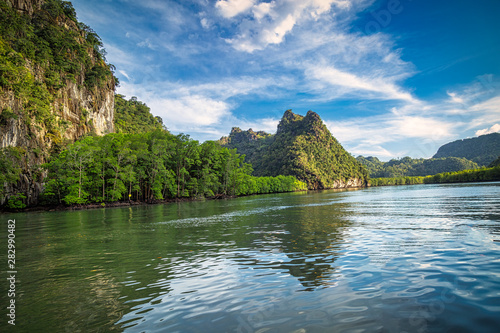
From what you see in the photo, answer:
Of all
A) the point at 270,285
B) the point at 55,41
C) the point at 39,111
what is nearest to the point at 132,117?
the point at 55,41

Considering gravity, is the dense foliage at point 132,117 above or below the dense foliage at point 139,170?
above

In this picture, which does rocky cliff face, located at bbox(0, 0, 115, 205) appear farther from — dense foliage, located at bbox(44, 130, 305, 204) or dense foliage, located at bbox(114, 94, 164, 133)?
dense foliage, located at bbox(114, 94, 164, 133)

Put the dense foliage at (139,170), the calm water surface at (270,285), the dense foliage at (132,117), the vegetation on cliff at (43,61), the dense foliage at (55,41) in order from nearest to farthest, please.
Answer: the calm water surface at (270,285), the vegetation on cliff at (43,61), the dense foliage at (139,170), the dense foliage at (55,41), the dense foliage at (132,117)

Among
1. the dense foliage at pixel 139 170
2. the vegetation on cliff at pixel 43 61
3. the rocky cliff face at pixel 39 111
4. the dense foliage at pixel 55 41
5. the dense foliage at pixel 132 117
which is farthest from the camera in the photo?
the dense foliage at pixel 132 117

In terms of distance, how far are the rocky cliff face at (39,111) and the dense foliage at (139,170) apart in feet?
12.8

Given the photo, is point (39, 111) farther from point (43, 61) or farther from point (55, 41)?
point (55, 41)

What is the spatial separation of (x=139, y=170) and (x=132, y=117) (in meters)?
86.1

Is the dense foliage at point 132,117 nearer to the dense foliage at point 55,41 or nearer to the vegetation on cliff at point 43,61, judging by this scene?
the dense foliage at point 55,41

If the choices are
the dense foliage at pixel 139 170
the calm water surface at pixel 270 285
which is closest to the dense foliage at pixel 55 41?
the dense foliage at pixel 139 170

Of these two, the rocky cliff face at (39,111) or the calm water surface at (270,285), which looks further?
the rocky cliff face at (39,111)

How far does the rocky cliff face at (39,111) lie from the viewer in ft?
159

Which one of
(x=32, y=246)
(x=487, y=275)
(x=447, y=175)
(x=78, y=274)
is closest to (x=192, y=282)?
(x=78, y=274)

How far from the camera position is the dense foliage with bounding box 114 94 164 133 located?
11794 cm

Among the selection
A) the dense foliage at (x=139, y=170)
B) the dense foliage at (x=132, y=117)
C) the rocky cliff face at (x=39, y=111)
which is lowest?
the dense foliage at (x=139, y=170)
